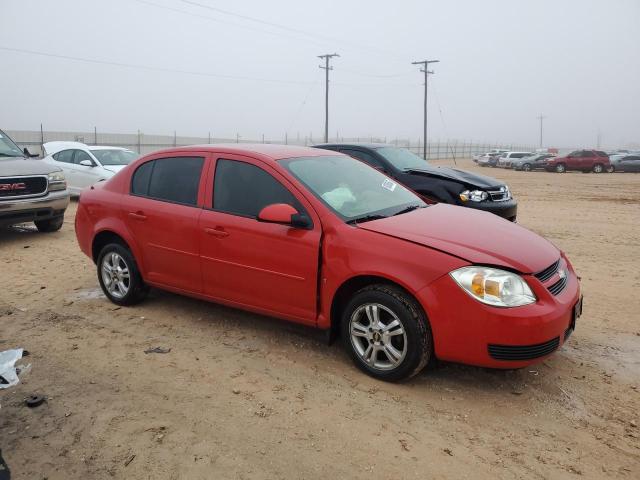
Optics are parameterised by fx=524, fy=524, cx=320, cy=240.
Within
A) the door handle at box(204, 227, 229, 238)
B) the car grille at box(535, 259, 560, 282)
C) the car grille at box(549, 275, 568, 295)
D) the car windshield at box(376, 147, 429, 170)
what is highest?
the car windshield at box(376, 147, 429, 170)

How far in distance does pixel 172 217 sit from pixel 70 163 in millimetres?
10589

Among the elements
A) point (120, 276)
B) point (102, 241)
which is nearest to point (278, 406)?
point (120, 276)

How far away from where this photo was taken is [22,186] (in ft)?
27.3

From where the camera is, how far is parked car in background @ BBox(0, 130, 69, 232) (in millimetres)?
8094

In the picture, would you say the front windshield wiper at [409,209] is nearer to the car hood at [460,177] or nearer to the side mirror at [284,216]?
the side mirror at [284,216]

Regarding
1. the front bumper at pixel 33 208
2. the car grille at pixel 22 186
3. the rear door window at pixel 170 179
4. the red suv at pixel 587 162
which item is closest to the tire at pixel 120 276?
the rear door window at pixel 170 179

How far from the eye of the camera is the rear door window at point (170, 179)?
462 cm

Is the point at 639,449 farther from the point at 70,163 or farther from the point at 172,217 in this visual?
the point at 70,163

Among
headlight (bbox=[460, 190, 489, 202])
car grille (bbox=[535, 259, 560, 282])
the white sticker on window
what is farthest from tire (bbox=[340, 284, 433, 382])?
headlight (bbox=[460, 190, 489, 202])

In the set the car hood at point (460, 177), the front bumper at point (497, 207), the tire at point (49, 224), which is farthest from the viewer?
the tire at point (49, 224)

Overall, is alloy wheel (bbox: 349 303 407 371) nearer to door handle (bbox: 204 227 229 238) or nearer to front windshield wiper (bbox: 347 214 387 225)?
front windshield wiper (bbox: 347 214 387 225)

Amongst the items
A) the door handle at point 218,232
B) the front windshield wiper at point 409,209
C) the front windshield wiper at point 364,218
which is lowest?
the door handle at point 218,232

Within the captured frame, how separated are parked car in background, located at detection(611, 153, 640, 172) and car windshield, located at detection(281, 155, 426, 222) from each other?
113 feet

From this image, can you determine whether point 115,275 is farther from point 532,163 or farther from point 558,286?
point 532,163
